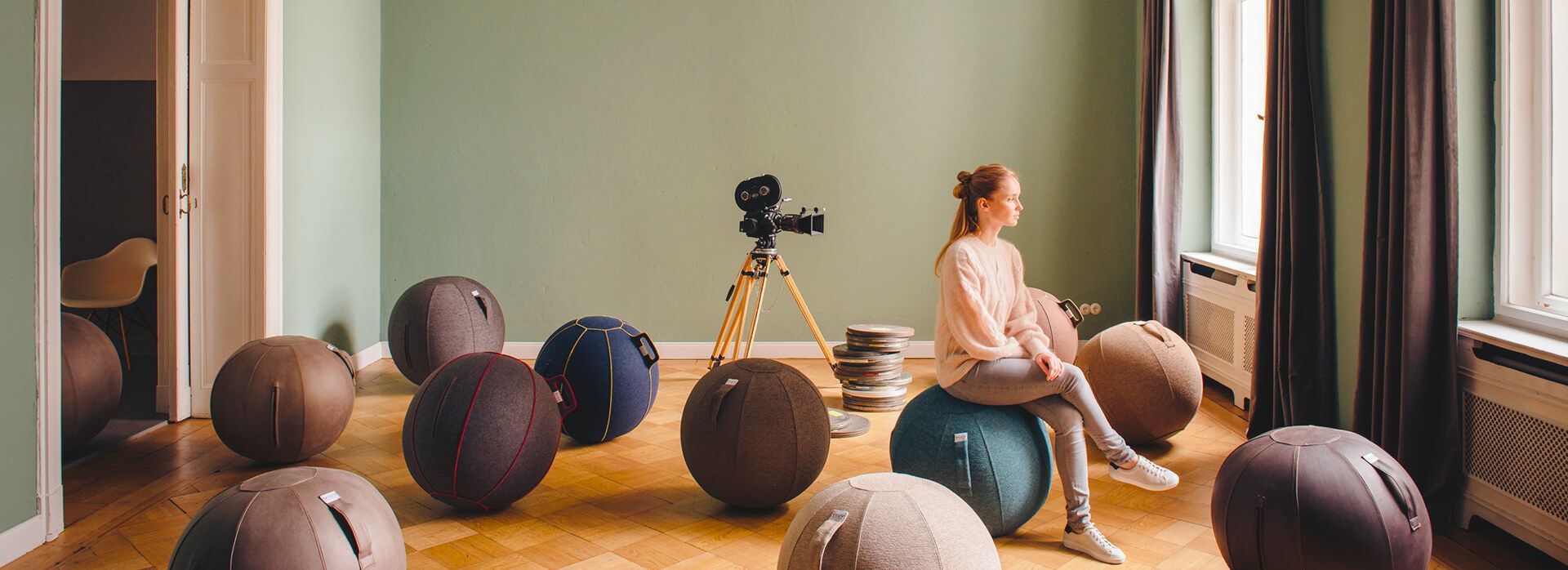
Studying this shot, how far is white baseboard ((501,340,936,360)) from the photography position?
6095 mm

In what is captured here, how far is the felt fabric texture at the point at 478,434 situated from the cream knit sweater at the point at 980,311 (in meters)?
1.24

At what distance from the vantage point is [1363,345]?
3.35 meters

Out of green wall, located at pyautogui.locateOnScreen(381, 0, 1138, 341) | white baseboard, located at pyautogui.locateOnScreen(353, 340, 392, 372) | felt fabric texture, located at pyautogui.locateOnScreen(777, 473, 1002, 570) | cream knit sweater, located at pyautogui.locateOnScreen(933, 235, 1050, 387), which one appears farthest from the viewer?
green wall, located at pyautogui.locateOnScreen(381, 0, 1138, 341)

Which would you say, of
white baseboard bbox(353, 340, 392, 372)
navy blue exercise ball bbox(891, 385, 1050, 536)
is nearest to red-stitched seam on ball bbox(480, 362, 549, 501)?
navy blue exercise ball bbox(891, 385, 1050, 536)

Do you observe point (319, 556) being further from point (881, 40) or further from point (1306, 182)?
point (881, 40)

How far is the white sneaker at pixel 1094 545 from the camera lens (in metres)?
2.73

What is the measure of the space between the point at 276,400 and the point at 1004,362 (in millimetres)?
2421

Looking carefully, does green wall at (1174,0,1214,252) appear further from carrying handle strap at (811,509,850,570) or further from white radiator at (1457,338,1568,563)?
carrying handle strap at (811,509,850,570)

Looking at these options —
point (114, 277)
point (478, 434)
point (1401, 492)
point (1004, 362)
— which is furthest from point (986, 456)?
point (114, 277)

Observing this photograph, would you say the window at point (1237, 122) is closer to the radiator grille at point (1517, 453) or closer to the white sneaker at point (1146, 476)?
the radiator grille at point (1517, 453)

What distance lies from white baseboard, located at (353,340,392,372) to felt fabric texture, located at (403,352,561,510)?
266 cm

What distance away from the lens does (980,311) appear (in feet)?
9.52

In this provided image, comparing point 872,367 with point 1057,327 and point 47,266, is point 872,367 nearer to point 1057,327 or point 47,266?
point 1057,327

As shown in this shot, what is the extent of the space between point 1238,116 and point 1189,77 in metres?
0.33
